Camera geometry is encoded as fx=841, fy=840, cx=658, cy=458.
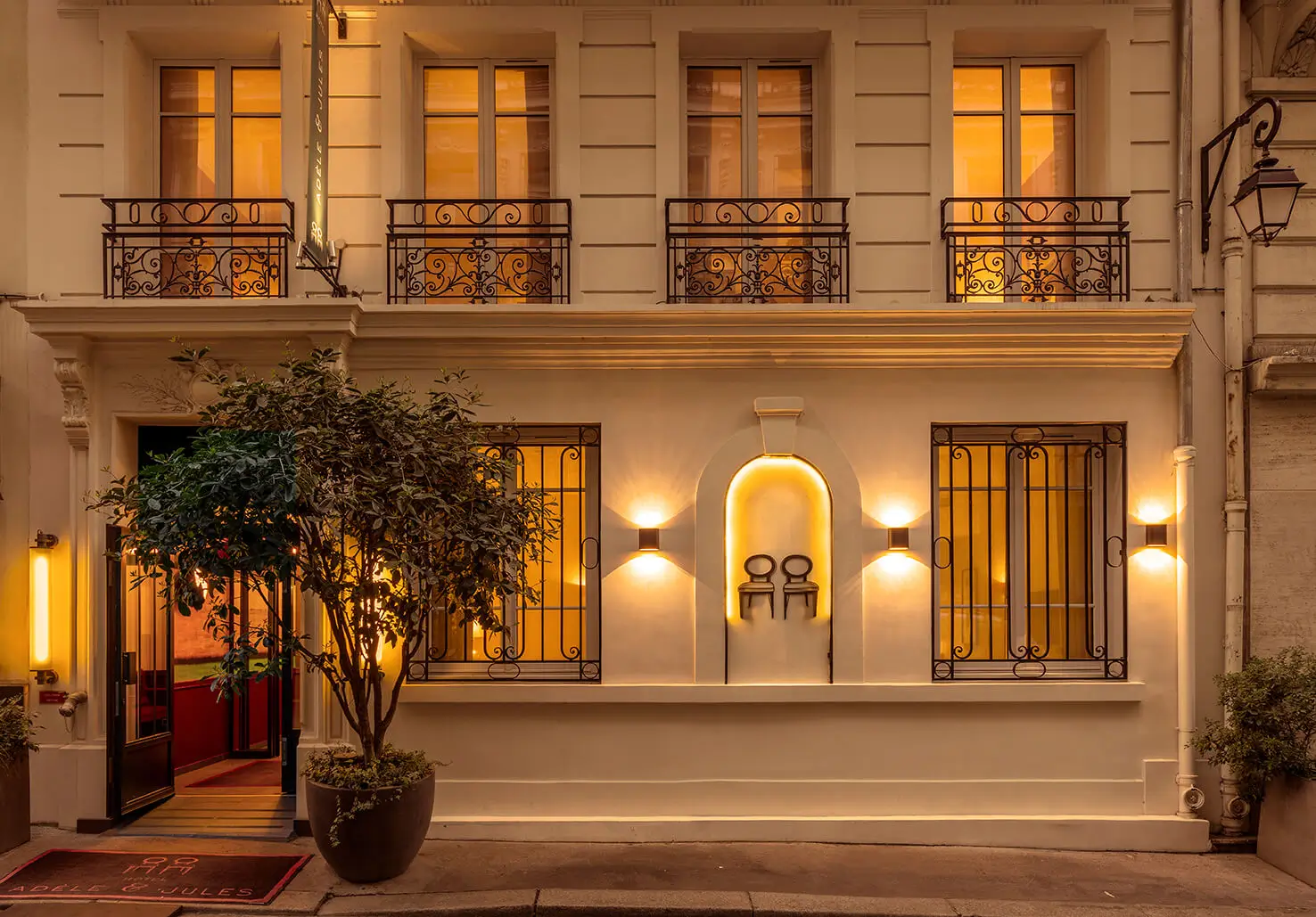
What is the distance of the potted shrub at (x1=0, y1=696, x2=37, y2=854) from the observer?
678 cm

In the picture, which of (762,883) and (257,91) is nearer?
(762,883)

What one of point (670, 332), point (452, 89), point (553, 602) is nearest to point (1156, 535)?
point (670, 332)

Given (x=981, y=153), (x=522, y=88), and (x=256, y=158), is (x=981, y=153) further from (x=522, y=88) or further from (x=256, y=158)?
(x=256, y=158)

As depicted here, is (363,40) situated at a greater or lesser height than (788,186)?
greater

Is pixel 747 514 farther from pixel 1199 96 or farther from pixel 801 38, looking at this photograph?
pixel 1199 96

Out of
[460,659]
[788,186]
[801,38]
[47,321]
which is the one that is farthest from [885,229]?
[47,321]

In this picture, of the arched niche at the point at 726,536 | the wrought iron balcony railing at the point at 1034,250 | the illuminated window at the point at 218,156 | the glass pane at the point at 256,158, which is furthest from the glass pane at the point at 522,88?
the wrought iron balcony railing at the point at 1034,250

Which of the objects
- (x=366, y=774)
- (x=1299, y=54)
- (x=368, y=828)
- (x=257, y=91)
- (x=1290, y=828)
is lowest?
(x=1290, y=828)

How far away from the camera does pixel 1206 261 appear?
765 centimetres

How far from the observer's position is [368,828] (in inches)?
241

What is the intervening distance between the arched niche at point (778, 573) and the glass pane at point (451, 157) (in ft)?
12.6

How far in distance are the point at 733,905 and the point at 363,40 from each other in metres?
7.95

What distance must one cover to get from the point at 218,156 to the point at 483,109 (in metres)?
2.58

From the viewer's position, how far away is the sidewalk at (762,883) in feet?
19.6
